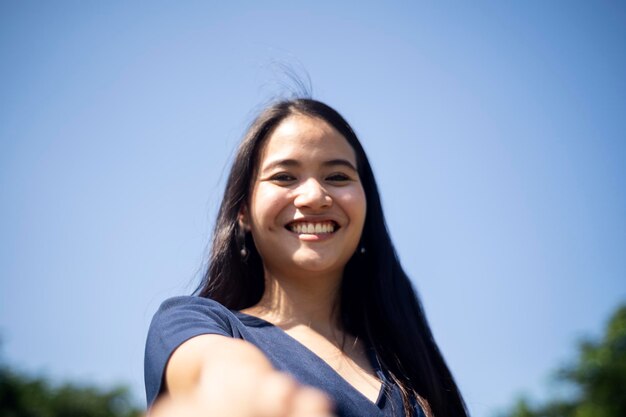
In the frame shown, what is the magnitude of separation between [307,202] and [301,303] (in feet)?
1.36

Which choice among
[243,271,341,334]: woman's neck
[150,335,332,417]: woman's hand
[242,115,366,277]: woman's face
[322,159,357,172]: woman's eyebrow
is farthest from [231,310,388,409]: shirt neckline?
[150,335,332,417]: woman's hand

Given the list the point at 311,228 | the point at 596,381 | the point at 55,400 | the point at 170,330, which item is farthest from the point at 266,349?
the point at 55,400

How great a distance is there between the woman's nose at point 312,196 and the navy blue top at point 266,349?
468mm

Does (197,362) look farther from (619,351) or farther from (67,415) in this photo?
(67,415)

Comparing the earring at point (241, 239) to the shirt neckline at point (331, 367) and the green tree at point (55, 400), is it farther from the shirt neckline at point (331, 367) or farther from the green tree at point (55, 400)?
the green tree at point (55, 400)

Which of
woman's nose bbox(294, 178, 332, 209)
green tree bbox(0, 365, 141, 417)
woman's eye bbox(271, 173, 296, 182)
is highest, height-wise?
woman's eye bbox(271, 173, 296, 182)

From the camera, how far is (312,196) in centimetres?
271

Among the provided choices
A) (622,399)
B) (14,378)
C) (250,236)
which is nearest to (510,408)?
(622,399)

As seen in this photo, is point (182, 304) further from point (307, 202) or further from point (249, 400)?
point (249, 400)

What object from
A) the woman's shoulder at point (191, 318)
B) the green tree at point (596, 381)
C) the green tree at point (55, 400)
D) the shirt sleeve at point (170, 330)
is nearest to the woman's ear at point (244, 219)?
the woman's shoulder at point (191, 318)

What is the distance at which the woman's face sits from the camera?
2.74 meters

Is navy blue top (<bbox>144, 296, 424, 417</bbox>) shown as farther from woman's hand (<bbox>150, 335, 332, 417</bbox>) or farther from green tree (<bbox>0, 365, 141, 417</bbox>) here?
green tree (<bbox>0, 365, 141, 417</bbox>)

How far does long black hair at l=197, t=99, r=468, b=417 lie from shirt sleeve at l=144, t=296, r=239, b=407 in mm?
722

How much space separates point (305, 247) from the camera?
8.98 feet
